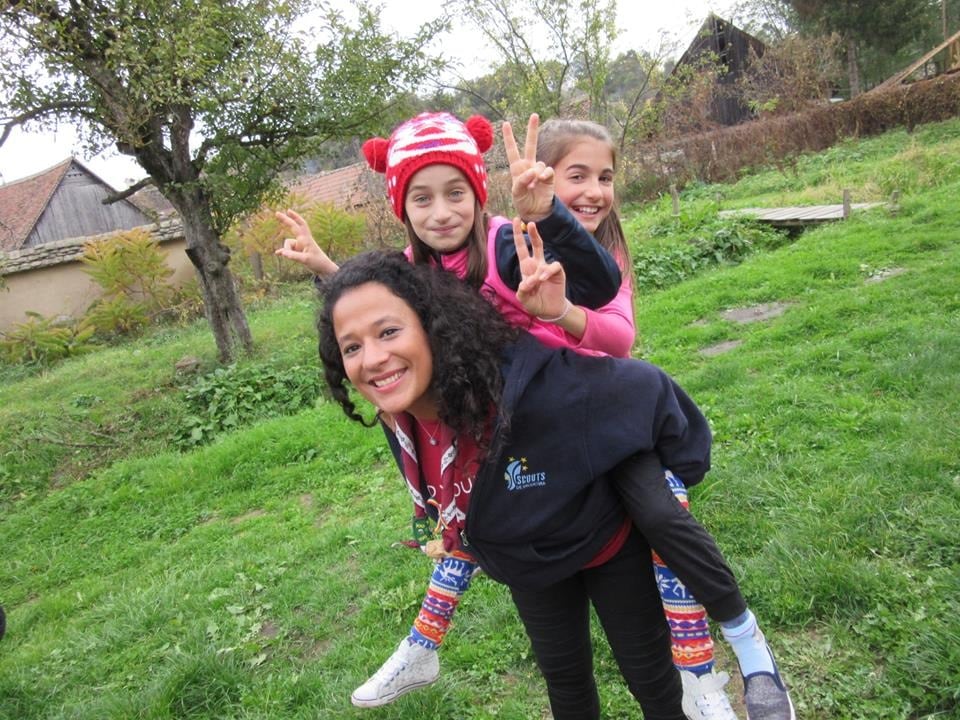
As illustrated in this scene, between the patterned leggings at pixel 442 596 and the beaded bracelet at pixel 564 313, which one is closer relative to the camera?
the beaded bracelet at pixel 564 313

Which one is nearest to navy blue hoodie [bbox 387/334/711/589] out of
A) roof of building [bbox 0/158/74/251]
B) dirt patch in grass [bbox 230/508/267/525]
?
dirt patch in grass [bbox 230/508/267/525]

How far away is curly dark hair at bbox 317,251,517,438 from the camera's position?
1.45m

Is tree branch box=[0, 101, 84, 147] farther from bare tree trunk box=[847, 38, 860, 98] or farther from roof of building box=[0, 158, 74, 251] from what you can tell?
bare tree trunk box=[847, 38, 860, 98]

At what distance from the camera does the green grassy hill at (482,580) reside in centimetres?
246

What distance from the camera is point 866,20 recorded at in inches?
1034

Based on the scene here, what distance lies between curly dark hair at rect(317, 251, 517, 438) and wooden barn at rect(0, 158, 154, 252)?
1021 inches

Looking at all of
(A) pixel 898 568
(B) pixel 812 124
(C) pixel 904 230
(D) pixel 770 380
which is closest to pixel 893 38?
(B) pixel 812 124

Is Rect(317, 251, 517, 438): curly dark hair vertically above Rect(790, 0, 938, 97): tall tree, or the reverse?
Rect(790, 0, 938, 97): tall tree

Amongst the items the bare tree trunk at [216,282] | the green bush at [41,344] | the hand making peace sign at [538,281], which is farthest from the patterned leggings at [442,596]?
the green bush at [41,344]

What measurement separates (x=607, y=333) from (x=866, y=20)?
31.5m

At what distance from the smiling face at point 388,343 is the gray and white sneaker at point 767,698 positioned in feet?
3.55

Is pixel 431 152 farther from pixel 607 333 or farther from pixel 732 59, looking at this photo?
pixel 732 59

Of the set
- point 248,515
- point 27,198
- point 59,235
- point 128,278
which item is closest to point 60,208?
point 59,235

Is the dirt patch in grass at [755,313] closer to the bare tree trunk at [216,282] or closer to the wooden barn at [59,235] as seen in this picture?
the bare tree trunk at [216,282]
